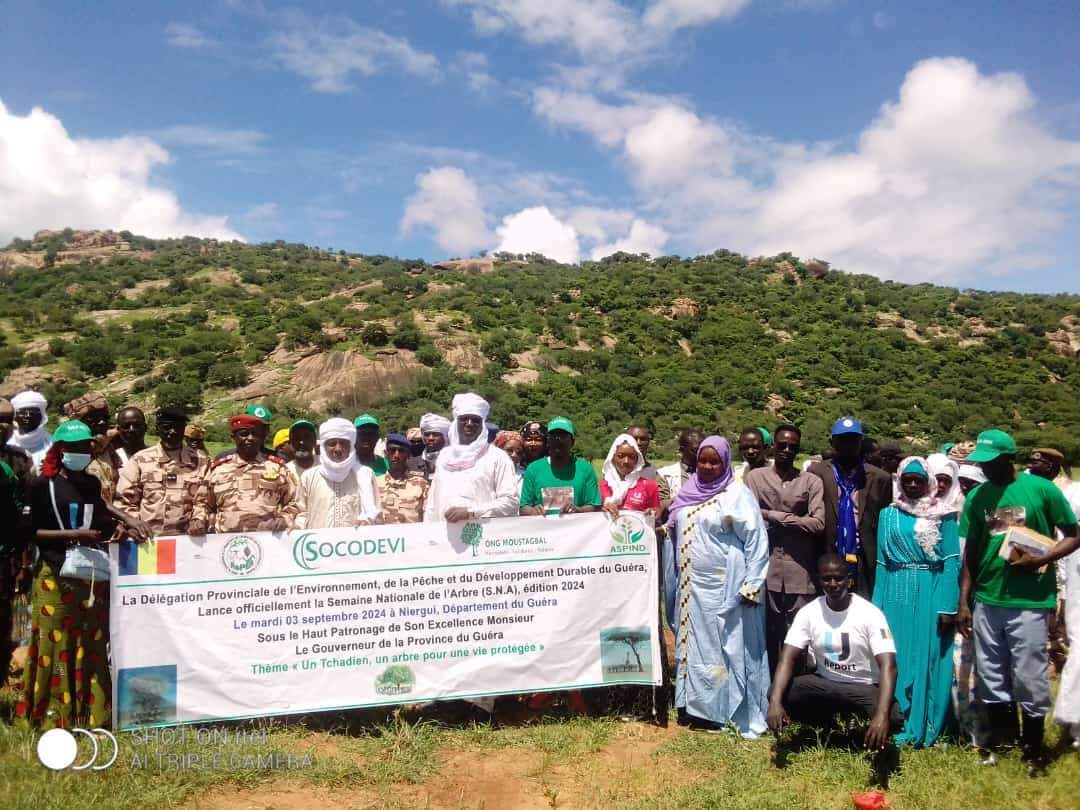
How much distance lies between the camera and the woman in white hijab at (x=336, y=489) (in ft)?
16.0

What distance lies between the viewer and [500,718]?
15.5 ft

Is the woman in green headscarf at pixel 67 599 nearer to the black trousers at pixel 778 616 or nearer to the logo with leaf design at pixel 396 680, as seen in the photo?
the logo with leaf design at pixel 396 680

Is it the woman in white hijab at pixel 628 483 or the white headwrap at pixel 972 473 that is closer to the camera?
the woman in white hijab at pixel 628 483

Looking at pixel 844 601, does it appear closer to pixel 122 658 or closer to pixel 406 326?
pixel 122 658

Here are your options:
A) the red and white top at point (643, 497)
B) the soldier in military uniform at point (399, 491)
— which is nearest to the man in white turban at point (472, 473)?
the soldier in military uniform at point (399, 491)

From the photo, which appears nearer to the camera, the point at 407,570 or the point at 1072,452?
the point at 407,570

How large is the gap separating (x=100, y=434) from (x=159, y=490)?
1398 mm

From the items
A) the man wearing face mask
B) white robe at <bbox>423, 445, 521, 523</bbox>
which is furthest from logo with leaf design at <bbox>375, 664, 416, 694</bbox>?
the man wearing face mask

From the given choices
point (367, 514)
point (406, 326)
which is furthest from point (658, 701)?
point (406, 326)

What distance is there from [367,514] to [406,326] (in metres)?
33.5

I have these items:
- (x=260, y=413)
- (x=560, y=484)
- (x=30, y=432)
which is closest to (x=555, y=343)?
(x=30, y=432)

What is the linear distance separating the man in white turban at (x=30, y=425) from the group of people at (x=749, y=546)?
1.84 feet

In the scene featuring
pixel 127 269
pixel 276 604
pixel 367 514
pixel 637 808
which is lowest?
pixel 637 808

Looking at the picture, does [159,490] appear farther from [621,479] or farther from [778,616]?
[778,616]
